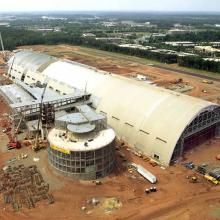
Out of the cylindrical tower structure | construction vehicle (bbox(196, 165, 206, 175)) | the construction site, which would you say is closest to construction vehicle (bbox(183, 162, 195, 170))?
the construction site

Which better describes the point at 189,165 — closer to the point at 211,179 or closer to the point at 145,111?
the point at 211,179

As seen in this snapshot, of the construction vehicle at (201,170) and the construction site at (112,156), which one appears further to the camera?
the construction vehicle at (201,170)

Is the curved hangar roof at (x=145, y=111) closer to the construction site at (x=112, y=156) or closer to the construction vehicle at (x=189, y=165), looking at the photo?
the construction site at (x=112, y=156)

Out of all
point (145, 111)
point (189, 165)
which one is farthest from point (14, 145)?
point (189, 165)

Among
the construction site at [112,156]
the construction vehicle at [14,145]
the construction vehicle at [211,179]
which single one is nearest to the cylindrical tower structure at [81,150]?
the construction site at [112,156]

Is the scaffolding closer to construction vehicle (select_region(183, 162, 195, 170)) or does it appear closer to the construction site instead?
the construction site

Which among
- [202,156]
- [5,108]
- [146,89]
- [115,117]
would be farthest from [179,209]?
[5,108]

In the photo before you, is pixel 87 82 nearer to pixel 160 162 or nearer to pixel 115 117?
pixel 115 117
